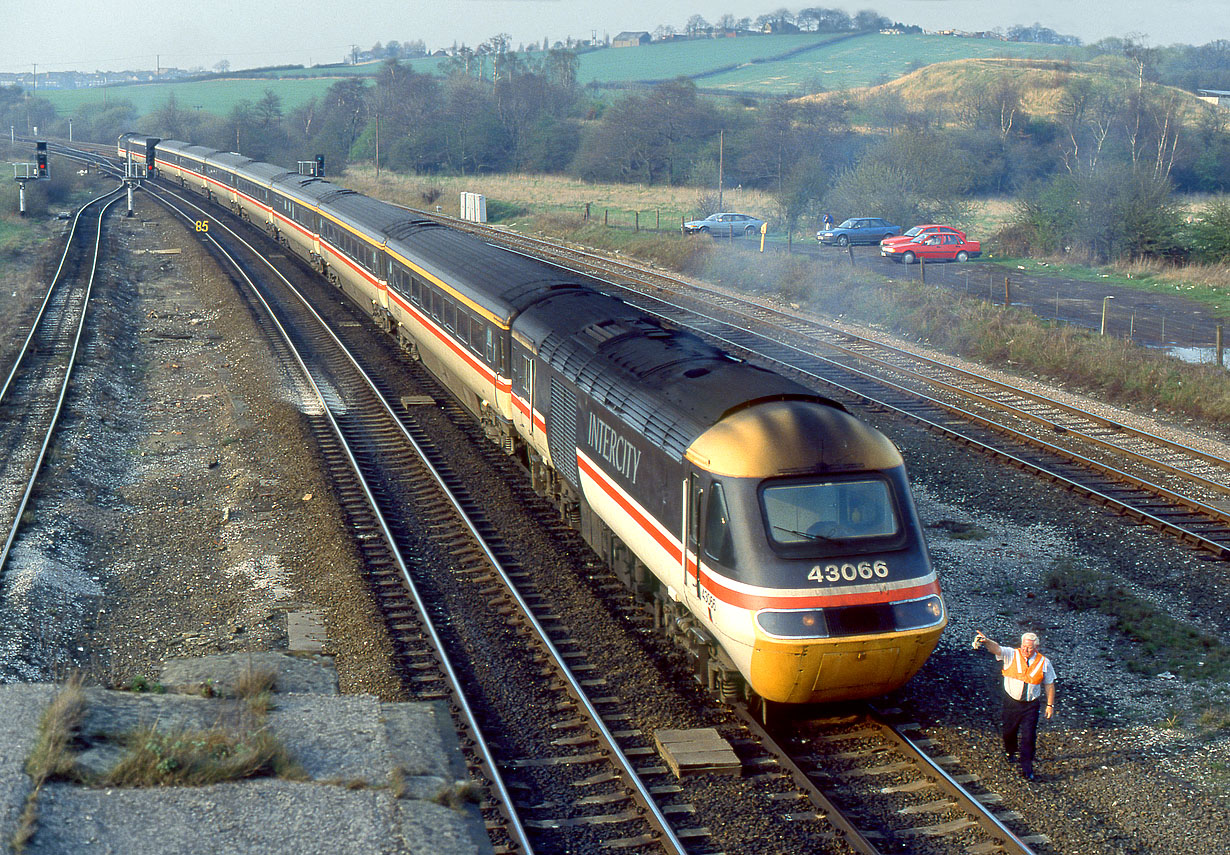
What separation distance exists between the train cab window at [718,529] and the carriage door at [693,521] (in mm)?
128

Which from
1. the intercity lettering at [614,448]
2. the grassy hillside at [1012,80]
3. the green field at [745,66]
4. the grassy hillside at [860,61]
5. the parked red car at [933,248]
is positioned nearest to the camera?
the intercity lettering at [614,448]

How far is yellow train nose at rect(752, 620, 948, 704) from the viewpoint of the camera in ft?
27.9

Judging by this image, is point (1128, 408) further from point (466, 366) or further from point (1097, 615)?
point (466, 366)

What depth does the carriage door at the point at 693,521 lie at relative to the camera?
30.3 feet

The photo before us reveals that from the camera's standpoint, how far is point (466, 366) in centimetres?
1838

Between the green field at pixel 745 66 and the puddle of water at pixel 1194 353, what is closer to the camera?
the puddle of water at pixel 1194 353

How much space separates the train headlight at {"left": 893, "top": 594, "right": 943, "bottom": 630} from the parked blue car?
3664 centimetres

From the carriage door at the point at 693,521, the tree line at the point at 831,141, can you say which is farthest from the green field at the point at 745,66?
the carriage door at the point at 693,521

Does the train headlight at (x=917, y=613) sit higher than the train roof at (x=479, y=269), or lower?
lower

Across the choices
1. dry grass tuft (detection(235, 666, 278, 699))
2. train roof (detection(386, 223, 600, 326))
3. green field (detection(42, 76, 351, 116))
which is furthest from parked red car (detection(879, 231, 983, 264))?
green field (detection(42, 76, 351, 116))

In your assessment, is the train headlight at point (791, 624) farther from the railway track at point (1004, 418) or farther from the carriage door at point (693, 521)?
the railway track at point (1004, 418)

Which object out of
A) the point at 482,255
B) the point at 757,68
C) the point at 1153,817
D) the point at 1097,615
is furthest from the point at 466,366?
the point at 757,68

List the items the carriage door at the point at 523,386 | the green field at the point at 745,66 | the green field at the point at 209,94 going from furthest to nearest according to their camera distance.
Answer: the green field at the point at 209,94 → the green field at the point at 745,66 → the carriage door at the point at 523,386

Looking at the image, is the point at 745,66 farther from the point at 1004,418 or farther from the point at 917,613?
the point at 917,613
